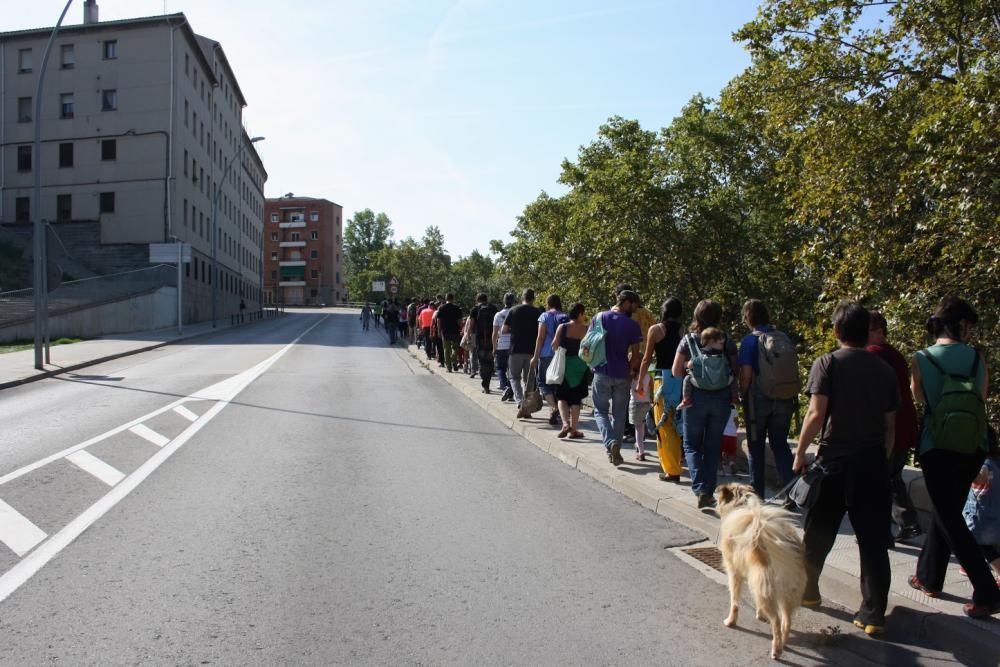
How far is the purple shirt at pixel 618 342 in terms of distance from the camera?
8.08 metres

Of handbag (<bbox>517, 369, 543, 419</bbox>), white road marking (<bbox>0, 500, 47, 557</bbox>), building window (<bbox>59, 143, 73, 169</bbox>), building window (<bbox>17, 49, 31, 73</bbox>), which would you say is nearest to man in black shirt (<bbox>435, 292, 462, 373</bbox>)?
handbag (<bbox>517, 369, 543, 419</bbox>)

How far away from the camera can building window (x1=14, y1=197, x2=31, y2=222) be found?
49.7 metres

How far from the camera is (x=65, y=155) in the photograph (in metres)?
49.2

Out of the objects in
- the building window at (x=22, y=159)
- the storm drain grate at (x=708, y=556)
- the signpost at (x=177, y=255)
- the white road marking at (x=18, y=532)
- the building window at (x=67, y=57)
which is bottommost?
the storm drain grate at (x=708, y=556)

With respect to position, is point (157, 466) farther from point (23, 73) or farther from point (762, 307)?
point (23, 73)

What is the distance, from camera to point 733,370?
6.30 meters

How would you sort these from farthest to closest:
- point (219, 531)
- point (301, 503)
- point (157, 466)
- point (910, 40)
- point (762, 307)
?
point (910, 40)
point (157, 466)
point (301, 503)
point (762, 307)
point (219, 531)

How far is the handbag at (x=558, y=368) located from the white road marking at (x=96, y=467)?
4.63 meters

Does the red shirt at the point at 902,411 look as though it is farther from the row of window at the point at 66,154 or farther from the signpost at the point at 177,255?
the row of window at the point at 66,154

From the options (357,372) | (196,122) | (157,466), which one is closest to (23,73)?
(196,122)

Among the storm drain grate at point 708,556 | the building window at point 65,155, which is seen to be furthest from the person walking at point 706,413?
the building window at point 65,155

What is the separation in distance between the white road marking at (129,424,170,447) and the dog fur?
7.33 m

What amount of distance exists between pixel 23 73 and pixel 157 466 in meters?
52.8

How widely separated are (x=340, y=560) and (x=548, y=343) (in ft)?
21.0
